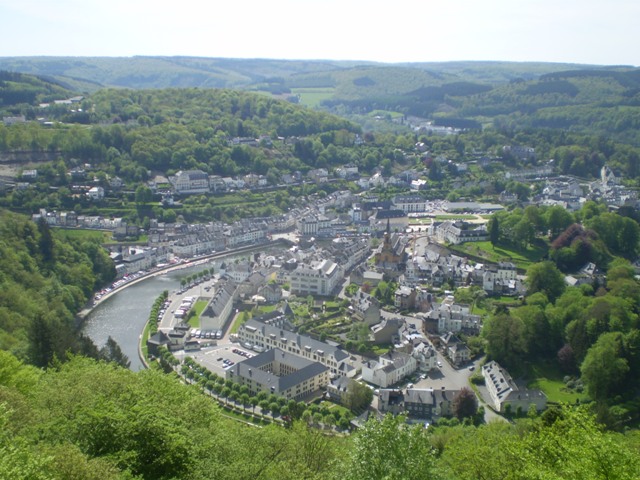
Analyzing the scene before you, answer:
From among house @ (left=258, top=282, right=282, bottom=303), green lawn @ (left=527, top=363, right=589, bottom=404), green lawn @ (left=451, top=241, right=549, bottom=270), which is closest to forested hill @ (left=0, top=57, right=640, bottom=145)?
green lawn @ (left=451, top=241, right=549, bottom=270)

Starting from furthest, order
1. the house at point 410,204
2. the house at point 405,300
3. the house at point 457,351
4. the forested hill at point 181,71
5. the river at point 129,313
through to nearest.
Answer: the forested hill at point 181,71
the house at point 410,204
the house at point 405,300
the river at point 129,313
the house at point 457,351

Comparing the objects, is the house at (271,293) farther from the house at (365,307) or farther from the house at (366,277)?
the house at (366,277)

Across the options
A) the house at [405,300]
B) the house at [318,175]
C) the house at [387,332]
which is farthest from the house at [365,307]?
the house at [318,175]

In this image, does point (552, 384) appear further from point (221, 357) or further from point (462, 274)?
point (221, 357)

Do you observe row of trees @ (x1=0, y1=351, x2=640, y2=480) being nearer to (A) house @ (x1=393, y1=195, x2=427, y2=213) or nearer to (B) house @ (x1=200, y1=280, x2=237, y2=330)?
(B) house @ (x1=200, y1=280, x2=237, y2=330)

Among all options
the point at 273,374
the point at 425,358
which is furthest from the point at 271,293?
the point at 425,358

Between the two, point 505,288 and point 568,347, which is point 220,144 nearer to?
point 505,288
